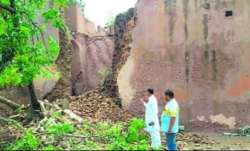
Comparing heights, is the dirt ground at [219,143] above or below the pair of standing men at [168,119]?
below

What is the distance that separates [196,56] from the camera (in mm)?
16703

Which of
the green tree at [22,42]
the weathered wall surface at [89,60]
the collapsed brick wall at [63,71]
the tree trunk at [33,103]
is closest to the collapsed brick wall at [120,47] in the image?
the collapsed brick wall at [63,71]

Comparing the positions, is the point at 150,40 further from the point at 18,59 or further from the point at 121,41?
the point at 18,59

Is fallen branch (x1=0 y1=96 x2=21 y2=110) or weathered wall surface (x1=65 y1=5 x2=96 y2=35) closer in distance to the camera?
fallen branch (x1=0 y1=96 x2=21 y2=110)

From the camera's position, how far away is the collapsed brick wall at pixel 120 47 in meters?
17.5

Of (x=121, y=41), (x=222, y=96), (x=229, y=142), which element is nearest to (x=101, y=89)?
(x=121, y=41)

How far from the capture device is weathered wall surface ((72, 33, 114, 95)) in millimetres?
23391

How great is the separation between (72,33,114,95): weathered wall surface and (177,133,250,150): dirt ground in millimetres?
8511

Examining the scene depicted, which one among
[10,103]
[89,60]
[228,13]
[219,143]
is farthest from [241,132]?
[89,60]

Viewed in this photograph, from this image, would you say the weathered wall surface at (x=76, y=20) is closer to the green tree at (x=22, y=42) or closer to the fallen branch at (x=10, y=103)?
the fallen branch at (x=10, y=103)

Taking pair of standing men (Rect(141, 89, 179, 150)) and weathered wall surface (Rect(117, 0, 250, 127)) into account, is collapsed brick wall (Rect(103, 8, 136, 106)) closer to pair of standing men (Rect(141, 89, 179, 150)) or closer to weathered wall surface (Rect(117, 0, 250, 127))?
weathered wall surface (Rect(117, 0, 250, 127))

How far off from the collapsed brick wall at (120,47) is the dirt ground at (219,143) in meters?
3.29

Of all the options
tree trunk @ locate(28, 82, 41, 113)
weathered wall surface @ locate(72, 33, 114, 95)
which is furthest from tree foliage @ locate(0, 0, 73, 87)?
weathered wall surface @ locate(72, 33, 114, 95)

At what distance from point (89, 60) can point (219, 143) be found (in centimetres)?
1128
